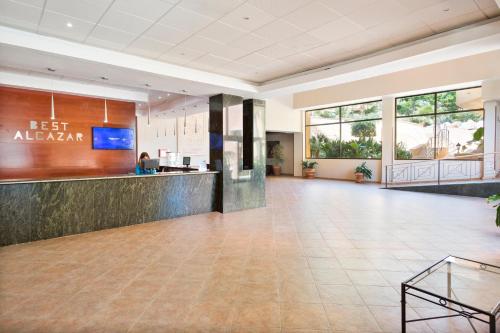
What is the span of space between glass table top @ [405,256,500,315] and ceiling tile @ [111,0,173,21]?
3.99 m

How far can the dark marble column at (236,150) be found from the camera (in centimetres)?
718

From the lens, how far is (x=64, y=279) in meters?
3.38

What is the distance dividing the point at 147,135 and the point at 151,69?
362 inches

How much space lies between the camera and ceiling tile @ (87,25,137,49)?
414cm

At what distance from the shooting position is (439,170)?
35.0 ft

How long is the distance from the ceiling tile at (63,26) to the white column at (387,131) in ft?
39.3

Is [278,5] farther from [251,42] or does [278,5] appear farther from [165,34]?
[165,34]

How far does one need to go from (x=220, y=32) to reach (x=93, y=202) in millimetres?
3922

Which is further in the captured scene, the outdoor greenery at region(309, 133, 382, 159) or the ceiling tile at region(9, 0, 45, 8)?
the outdoor greenery at region(309, 133, 382, 159)

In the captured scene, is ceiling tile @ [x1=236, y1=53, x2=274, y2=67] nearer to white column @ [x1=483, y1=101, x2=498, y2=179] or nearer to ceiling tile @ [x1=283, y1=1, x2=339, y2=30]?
ceiling tile @ [x1=283, y1=1, x2=339, y2=30]

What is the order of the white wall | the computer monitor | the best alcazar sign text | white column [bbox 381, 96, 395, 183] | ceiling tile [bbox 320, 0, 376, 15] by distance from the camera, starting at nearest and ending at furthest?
ceiling tile [bbox 320, 0, 376, 15] → the computer monitor → the best alcazar sign text → white column [bbox 381, 96, 395, 183] → the white wall

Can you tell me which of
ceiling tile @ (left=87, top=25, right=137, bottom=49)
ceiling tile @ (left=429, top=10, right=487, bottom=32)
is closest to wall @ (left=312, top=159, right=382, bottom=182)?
ceiling tile @ (left=429, top=10, right=487, bottom=32)

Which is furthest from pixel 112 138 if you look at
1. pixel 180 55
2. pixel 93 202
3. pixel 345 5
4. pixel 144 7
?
pixel 345 5

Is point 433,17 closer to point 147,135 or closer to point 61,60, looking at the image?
point 61,60
